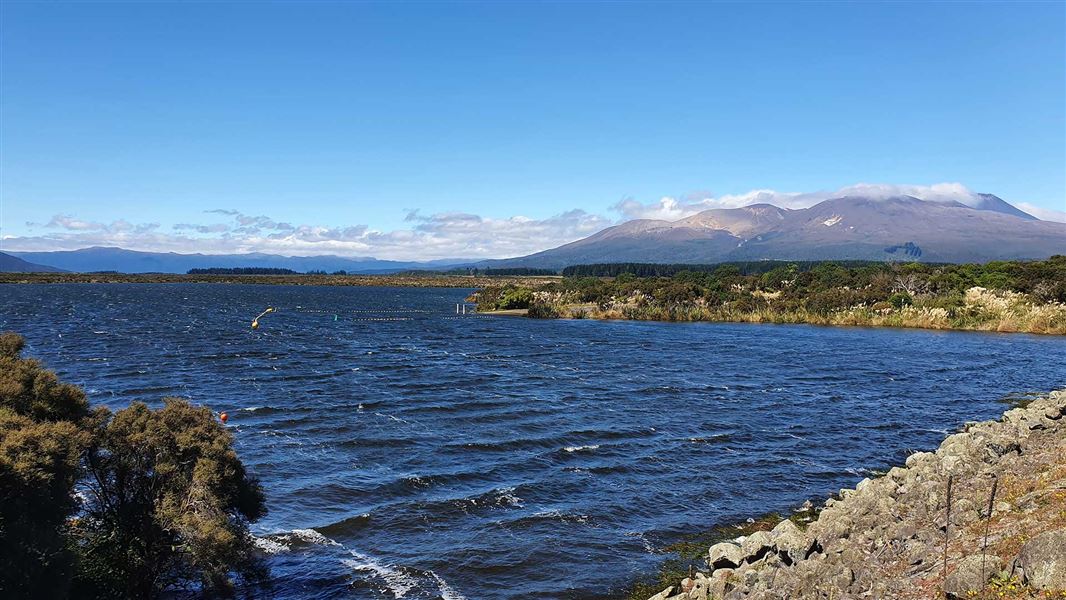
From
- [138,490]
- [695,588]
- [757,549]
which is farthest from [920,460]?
[138,490]

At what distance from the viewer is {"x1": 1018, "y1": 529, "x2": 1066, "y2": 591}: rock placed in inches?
275

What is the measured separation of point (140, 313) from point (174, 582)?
87584 millimetres

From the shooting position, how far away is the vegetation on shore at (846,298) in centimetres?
6906

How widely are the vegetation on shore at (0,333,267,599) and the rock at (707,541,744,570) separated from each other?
8.87 meters

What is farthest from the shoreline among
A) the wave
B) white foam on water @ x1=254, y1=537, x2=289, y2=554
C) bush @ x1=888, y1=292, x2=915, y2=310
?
white foam on water @ x1=254, y1=537, x2=289, y2=554

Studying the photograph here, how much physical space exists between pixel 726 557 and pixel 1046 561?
5.60m

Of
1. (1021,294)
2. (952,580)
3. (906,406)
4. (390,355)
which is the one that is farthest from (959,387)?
(1021,294)

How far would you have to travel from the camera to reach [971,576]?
7.75m

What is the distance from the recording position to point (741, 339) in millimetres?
62750

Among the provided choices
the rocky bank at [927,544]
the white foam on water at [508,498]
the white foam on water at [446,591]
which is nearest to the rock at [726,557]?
the rocky bank at [927,544]

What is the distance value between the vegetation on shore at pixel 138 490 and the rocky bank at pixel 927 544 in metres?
8.15

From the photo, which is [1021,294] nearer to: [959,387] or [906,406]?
[959,387]

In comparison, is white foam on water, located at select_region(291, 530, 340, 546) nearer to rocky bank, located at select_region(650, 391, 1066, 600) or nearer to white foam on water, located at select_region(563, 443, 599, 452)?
rocky bank, located at select_region(650, 391, 1066, 600)

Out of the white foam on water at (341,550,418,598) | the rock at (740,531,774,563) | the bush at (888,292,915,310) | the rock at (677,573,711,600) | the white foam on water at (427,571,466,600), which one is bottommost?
the white foam on water at (341,550,418,598)
